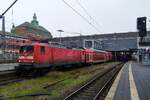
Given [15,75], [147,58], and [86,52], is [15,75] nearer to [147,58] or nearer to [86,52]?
[86,52]

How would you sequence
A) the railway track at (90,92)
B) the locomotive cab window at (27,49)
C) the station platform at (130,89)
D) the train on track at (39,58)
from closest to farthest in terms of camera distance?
the railway track at (90,92)
the station platform at (130,89)
the train on track at (39,58)
the locomotive cab window at (27,49)

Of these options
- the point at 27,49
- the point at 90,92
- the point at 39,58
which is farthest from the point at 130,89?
the point at 27,49

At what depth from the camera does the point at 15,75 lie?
2525 cm

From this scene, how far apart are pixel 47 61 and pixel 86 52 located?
67.9 feet

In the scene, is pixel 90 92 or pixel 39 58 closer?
pixel 90 92

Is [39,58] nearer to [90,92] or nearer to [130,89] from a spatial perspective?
[90,92]

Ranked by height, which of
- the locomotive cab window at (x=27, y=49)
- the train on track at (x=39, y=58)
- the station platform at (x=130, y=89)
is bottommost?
the station platform at (x=130, y=89)

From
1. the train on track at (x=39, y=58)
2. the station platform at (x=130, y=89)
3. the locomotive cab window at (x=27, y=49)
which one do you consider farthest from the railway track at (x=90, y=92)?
the locomotive cab window at (x=27, y=49)

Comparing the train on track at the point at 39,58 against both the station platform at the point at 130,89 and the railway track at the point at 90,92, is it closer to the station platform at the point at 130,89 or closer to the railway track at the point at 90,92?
the railway track at the point at 90,92

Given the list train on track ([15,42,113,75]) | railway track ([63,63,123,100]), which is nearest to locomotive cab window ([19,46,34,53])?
train on track ([15,42,113,75])

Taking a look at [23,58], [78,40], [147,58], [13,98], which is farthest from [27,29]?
[13,98]

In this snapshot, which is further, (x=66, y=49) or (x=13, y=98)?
(x=66, y=49)

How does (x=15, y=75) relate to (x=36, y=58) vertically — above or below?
below

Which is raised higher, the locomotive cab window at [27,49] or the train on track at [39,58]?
the locomotive cab window at [27,49]
